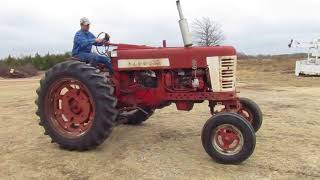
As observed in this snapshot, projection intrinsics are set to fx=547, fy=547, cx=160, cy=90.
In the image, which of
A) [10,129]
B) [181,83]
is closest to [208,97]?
[181,83]

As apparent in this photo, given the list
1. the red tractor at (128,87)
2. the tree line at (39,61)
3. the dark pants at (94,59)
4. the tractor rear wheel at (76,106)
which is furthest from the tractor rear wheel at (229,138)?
the tree line at (39,61)

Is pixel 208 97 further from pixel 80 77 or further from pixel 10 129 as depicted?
pixel 10 129

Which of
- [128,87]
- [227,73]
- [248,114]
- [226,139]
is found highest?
[227,73]

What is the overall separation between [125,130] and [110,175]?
3.14 metres

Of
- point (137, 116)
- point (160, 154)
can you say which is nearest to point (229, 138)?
point (160, 154)

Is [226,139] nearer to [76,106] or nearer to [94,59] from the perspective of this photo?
[76,106]

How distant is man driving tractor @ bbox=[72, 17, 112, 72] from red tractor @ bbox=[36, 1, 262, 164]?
14cm

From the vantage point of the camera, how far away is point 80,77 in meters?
8.12

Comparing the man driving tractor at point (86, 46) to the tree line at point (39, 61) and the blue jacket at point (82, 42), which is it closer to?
the blue jacket at point (82, 42)

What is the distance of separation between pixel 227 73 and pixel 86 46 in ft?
7.39

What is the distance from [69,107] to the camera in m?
8.44

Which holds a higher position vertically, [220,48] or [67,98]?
[220,48]

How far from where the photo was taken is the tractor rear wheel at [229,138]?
23.9 ft

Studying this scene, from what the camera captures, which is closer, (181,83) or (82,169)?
(82,169)
